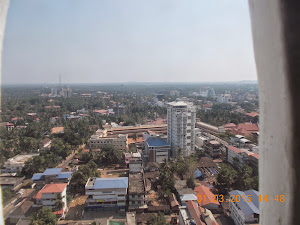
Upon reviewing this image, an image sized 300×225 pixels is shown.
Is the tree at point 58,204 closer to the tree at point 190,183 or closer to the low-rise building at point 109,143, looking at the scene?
the tree at point 190,183

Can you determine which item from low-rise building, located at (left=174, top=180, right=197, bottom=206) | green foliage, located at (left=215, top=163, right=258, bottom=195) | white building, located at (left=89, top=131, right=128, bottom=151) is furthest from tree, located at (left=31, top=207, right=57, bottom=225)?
white building, located at (left=89, top=131, right=128, bottom=151)

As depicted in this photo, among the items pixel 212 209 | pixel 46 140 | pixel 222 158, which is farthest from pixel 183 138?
pixel 46 140

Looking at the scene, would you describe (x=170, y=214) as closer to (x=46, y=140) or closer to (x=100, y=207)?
(x=100, y=207)

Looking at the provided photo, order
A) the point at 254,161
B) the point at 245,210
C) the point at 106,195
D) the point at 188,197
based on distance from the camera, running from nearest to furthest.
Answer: the point at 245,210, the point at 106,195, the point at 188,197, the point at 254,161

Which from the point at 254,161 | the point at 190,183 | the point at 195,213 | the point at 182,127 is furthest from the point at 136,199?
the point at 254,161

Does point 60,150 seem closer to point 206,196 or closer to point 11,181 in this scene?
point 11,181

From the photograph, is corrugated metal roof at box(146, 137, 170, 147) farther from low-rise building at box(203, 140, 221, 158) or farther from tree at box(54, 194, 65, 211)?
tree at box(54, 194, 65, 211)

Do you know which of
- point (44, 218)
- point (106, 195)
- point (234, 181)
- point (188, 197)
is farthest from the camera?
point (234, 181)
